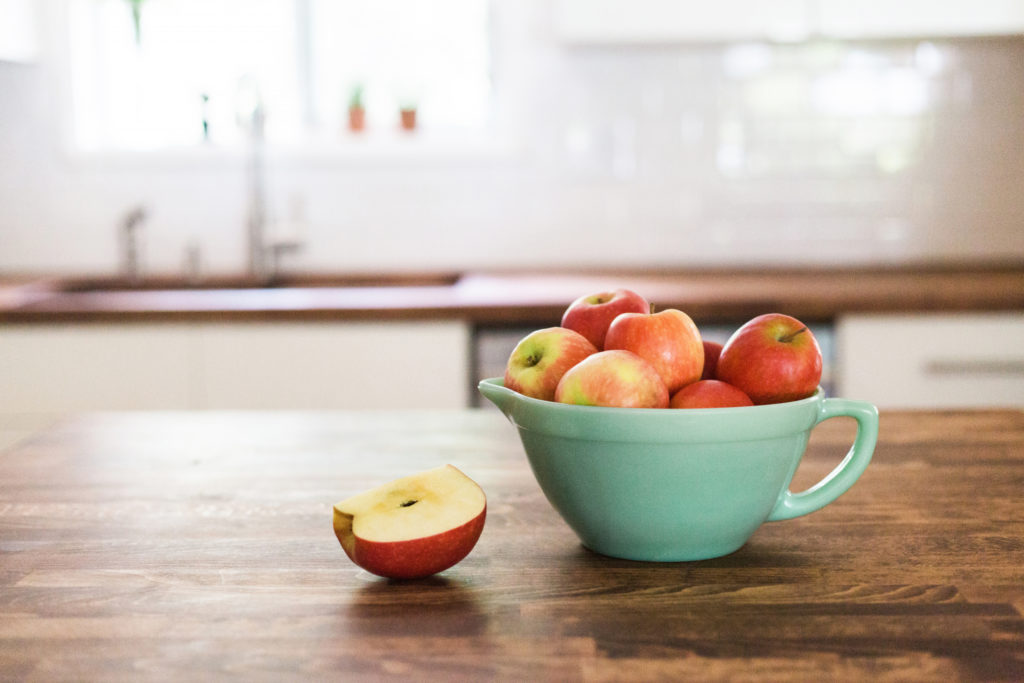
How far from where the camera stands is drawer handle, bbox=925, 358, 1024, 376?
2139 mm

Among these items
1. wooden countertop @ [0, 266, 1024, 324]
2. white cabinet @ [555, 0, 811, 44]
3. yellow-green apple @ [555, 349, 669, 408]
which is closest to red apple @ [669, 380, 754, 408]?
yellow-green apple @ [555, 349, 669, 408]

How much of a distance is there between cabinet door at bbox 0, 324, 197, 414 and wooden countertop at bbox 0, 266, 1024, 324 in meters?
0.04

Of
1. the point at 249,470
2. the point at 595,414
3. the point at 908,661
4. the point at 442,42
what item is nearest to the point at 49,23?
the point at 442,42

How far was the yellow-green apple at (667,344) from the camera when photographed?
757mm

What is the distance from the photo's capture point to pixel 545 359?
2.60 feet

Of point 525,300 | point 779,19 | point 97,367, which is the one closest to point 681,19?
point 779,19

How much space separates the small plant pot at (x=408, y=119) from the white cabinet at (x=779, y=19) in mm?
637

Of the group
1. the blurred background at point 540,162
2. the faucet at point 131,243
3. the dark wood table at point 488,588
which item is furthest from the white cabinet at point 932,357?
the faucet at point 131,243

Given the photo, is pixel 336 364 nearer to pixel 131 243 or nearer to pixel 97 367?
pixel 97 367

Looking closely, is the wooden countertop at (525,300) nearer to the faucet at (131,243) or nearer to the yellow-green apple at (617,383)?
the faucet at (131,243)

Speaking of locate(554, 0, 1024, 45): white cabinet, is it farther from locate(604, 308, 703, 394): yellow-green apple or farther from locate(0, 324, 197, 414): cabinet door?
locate(604, 308, 703, 394): yellow-green apple

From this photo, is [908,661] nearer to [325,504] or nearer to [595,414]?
[595,414]

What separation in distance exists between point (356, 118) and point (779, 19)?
1208mm

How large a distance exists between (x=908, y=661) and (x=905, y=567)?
17 centimetres
